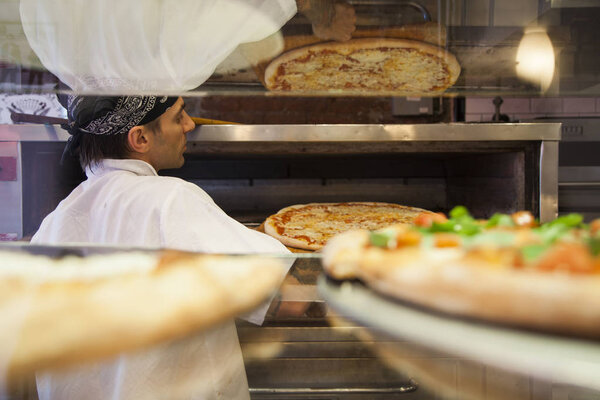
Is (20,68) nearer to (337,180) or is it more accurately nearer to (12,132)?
(12,132)

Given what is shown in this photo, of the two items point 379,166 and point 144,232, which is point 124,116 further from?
point 379,166

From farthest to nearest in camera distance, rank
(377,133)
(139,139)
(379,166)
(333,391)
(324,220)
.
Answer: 1. (379,166)
2. (324,220)
3. (377,133)
4. (139,139)
5. (333,391)

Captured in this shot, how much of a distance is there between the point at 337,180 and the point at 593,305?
1933 mm

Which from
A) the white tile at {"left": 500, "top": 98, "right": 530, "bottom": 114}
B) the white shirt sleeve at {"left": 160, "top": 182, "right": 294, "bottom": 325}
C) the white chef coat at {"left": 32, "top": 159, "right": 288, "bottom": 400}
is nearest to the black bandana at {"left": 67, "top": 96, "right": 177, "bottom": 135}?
the white chef coat at {"left": 32, "top": 159, "right": 288, "bottom": 400}

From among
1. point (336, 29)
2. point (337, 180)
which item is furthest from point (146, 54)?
point (337, 180)

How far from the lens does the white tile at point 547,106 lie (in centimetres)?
308

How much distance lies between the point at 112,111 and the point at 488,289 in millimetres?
979

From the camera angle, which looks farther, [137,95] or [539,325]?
[137,95]

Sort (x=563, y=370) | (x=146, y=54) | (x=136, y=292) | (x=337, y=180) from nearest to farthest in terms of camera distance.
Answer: (x=563, y=370) → (x=136, y=292) → (x=146, y=54) → (x=337, y=180)

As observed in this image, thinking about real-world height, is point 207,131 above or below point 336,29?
below

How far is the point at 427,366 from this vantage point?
52 cm

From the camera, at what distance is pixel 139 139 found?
1.16 meters

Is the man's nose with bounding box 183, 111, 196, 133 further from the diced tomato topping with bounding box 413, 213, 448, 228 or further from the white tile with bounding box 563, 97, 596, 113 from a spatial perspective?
A: the white tile with bounding box 563, 97, 596, 113


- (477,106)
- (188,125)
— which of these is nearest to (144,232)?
(188,125)
